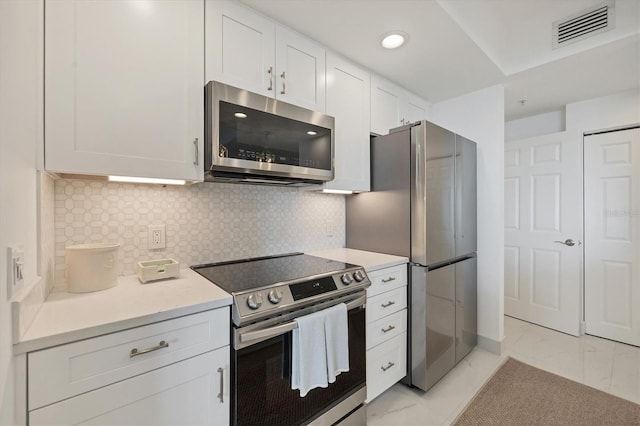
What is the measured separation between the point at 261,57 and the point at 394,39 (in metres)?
0.91

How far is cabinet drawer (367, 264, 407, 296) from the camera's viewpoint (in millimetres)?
1762

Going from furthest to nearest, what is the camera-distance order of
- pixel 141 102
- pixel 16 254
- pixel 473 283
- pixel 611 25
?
pixel 473 283 → pixel 611 25 → pixel 141 102 → pixel 16 254

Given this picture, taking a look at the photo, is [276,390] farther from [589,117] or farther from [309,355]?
[589,117]

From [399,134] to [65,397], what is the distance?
216 centimetres

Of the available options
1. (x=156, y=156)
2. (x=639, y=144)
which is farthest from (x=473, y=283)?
(x=156, y=156)

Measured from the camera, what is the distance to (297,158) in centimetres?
167

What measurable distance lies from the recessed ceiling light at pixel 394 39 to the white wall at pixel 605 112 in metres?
2.36

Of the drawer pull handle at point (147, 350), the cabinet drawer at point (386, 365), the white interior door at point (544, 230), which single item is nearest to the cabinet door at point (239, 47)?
the drawer pull handle at point (147, 350)

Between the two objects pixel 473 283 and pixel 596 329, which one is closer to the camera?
pixel 473 283

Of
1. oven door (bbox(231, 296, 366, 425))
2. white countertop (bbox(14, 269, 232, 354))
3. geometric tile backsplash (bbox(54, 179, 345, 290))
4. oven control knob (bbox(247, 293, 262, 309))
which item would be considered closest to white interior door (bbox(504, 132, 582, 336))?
geometric tile backsplash (bbox(54, 179, 345, 290))

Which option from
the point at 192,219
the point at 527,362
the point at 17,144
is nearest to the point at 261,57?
the point at 192,219

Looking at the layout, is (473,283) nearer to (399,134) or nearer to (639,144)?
(399,134)

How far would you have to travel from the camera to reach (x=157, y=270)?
1362 mm

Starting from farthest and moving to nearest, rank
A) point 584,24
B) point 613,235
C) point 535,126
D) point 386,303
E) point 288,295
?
1. point 535,126
2. point 613,235
3. point 584,24
4. point 386,303
5. point 288,295
